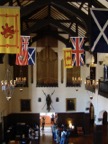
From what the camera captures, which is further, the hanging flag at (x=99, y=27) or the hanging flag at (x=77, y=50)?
the hanging flag at (x=77, y=50)

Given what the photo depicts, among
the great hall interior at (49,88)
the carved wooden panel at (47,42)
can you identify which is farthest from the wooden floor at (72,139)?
the carved wooden panel at (47,42)

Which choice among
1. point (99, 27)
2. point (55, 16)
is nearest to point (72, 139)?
point (55, 16)

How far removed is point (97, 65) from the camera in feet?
83.6

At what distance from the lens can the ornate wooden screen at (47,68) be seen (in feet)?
99.0

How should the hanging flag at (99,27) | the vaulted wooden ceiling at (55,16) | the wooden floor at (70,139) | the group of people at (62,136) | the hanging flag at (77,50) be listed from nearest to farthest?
1. the hanging flag at (99,27)
2. the vaulted wooden ceiling at (55,16)
3. the hanging flag at (77,50)
4. the group of people at (62,136)
5. the wooden floor at (70,139)

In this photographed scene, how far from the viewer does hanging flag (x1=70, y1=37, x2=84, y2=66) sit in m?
18.9

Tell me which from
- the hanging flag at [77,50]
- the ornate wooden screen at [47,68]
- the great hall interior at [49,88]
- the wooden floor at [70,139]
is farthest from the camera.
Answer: the ornate wooden screen at [47,68]

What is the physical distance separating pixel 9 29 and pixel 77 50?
844cm

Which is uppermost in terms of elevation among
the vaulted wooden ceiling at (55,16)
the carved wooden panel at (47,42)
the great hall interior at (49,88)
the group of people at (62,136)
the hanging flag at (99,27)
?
the vaulted wooden ceiling at (55,16)

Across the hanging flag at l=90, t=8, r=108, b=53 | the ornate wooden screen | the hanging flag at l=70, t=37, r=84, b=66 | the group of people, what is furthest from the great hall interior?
the hanging flag at l=90, t=8, r=108, b=53

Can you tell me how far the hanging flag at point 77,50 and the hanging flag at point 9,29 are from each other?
277 inches

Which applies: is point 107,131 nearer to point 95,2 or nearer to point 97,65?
point 97,65

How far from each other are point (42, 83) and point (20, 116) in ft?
13.6

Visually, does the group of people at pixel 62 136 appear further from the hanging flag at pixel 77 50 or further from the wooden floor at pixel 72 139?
the hanging flag at pixel 77 50
